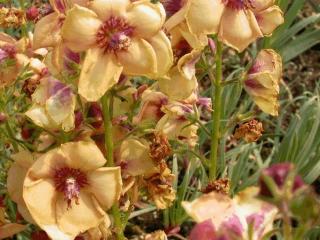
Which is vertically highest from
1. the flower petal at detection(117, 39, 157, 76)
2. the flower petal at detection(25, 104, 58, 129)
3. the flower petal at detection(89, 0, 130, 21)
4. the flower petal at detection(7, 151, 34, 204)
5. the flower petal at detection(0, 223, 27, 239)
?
the flower petal at detection(89, 0, 130, 21)

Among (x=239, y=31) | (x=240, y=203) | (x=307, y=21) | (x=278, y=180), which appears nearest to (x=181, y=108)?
(x=239, y=31)

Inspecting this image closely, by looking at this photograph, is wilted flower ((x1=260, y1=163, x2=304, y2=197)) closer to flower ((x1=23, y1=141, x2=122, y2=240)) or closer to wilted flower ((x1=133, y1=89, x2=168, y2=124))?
flower ((x1=23, y1=141, x2=122, y2=240))

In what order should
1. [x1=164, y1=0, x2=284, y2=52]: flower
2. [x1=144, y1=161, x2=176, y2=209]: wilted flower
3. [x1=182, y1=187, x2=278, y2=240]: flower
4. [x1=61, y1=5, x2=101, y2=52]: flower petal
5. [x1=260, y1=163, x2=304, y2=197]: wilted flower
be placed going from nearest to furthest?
[x1=260, y1=163, x2=304, y2=197]: wilted flower
[x1=182, y1=187, x2=278, y2=240]: flower
[x1=61, y1=5, x2=101, y2=52]: flower petal
[x1=164, y1=0, x2=284, y2=52]: flower
[x1=144, y1=161, x2=176, y2=209]: wilted flower

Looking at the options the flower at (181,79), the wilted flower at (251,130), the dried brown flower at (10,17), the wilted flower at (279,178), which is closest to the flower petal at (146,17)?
the flower at (181,79)

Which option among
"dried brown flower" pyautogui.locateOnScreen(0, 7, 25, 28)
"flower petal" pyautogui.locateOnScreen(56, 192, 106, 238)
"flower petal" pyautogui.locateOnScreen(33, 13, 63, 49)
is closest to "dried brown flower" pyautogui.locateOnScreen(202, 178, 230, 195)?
"flower petal" pyautogui.locateOnScreen(56, 192, 106, 238)

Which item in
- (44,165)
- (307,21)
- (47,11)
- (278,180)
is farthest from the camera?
(307,21)

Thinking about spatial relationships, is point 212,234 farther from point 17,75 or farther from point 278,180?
point 17,75

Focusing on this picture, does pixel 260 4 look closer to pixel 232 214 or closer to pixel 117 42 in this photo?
pixel 117 42
